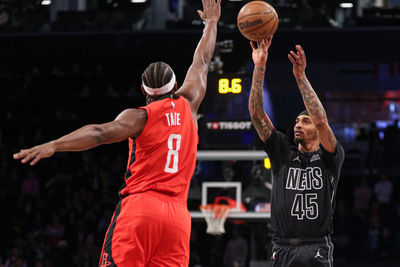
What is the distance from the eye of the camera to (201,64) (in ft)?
16.2

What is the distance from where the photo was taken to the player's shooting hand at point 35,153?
3297 millimetres

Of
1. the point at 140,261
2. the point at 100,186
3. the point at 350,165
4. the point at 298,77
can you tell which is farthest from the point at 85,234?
the point at 140,261

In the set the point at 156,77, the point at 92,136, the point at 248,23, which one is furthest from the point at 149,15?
the point at 92,136

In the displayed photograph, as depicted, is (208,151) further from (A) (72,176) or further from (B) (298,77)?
(A) (72,176)

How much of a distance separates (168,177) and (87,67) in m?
16.6

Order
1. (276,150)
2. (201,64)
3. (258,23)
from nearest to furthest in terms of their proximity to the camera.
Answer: (201,64) → (276,150) → (258,23)

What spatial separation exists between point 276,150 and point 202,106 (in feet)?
16.3

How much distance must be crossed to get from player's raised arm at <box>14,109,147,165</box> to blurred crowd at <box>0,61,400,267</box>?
6.45m

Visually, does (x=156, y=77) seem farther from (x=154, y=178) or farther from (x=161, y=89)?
(x=154, y=178)

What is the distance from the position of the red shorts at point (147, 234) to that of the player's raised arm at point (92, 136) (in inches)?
17.1

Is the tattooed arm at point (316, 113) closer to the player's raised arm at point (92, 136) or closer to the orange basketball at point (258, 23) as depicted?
the orange basketball at point (258, 23)

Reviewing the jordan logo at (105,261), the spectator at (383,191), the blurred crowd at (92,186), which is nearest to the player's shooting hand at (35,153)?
the jordan logo at (105,261)

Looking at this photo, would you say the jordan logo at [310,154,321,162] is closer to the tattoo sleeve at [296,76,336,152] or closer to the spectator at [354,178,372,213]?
the tattoo sleeve at [296,76,336,152]

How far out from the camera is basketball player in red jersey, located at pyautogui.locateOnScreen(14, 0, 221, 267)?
3973 millimetres
